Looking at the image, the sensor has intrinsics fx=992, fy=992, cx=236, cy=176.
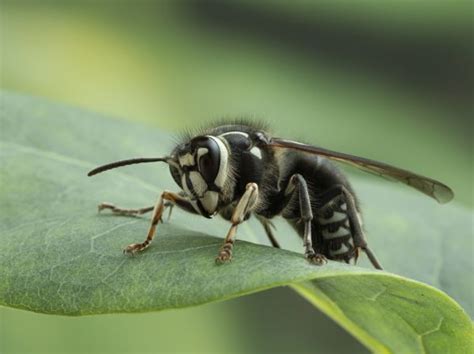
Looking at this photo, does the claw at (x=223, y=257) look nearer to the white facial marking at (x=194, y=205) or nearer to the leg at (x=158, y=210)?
the leg at (x=158, y=210)

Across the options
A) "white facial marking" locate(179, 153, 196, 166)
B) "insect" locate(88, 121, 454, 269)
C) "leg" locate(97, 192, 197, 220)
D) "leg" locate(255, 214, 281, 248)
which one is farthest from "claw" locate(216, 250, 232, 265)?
"leg" locate(255, 214, 281, 248)

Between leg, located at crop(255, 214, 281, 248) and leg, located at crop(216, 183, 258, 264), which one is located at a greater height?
leg, located at crop(216, 183, 258, 264)

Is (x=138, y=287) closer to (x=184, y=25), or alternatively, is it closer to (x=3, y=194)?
(x=3, y=194)

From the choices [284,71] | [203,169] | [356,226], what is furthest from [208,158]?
[284,71]

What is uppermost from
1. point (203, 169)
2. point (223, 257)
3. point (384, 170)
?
point (384, 170)

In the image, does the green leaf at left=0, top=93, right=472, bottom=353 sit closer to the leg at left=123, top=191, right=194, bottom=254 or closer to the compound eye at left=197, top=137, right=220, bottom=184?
the leg at left=123, top=191, right=194, bottom=254

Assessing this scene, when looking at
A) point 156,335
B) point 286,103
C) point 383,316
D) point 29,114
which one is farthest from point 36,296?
point 286,103

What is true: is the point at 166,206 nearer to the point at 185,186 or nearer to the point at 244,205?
the point at 185,186

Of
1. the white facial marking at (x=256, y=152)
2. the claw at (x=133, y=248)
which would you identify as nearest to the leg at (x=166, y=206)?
the white facial marking at (x=256, y=152)
